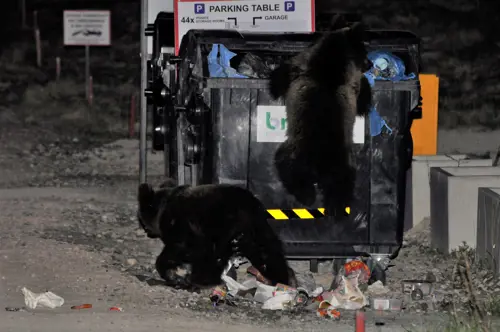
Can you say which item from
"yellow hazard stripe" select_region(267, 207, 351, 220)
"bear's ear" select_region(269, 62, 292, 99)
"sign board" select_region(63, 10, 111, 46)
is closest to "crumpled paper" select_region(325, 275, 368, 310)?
"yellow hazard stripe" select_region(267, 207, 351, 220)

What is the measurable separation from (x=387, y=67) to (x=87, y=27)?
13.4 meters

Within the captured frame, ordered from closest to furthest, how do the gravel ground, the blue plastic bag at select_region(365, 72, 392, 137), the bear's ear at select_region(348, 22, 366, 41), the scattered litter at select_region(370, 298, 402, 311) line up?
the gravel ground < the scattered litter at select_region(370, 298, 402, 311) < the bear's ear at select_region(348, 22, 366, 41) < the blue plastic bag at select_region(365, 72, 392, 137)

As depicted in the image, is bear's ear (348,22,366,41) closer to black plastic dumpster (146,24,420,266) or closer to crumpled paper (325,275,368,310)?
black plastic dumpster (146,24,420,266)

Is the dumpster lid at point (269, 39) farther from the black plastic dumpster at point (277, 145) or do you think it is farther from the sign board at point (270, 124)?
the sign board at point (270, 124)

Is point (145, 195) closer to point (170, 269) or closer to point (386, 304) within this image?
point (170, 269)

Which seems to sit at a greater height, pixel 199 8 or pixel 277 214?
pixel 199 8

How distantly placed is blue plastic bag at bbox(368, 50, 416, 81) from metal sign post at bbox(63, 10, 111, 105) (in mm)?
12551

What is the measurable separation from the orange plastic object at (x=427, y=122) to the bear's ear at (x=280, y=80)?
3.47 metres

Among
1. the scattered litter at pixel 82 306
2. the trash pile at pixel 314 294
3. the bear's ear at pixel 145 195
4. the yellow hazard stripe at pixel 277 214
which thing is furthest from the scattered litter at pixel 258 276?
the scattered litter at pixel 82 306

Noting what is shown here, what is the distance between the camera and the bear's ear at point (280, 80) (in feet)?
24.5

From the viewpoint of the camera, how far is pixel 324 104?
7371 millimetres

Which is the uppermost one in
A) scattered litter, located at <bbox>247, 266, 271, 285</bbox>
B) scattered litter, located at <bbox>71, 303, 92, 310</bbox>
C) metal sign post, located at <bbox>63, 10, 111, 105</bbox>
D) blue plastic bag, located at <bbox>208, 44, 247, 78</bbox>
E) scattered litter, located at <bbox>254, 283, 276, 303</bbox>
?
metal sign post, located at <bbox>63, 10, 111, 105</bbox>

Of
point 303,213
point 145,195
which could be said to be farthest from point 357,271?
point 145,195

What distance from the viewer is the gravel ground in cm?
696
